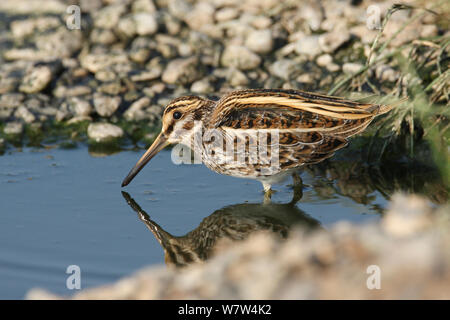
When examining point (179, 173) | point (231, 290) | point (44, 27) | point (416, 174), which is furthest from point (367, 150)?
point (44, 27)

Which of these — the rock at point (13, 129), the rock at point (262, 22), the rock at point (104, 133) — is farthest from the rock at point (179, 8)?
the rock at point (13, 129)

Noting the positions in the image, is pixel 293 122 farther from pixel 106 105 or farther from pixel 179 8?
pixel 179 8

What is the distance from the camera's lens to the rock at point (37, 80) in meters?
7.97

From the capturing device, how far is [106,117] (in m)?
7.70

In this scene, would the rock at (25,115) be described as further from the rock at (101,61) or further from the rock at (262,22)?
the rock at (262,22)

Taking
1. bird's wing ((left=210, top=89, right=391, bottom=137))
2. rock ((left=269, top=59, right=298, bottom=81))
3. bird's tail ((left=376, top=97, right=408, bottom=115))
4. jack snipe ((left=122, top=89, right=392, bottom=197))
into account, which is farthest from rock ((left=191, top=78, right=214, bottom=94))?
bird's tail ((left=376, top=97, right=408, bottom=115))

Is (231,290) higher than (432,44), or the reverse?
(432,44)

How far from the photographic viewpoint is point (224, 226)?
520 centimetres

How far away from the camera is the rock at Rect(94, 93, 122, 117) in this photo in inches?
301

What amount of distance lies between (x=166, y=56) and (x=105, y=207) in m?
3.20
